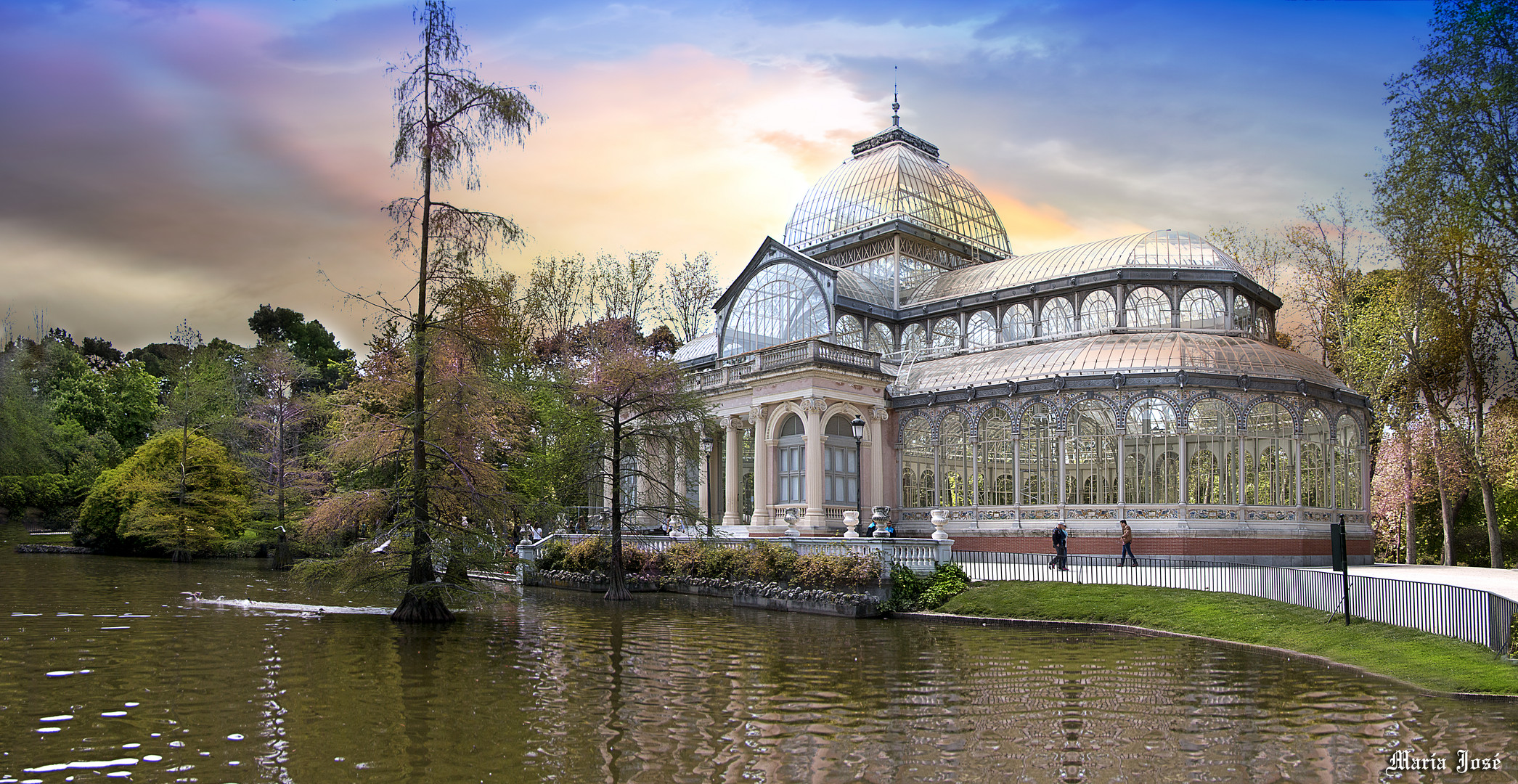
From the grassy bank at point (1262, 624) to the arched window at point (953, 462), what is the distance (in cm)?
1000

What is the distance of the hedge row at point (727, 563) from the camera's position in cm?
2353

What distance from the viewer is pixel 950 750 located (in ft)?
32.2

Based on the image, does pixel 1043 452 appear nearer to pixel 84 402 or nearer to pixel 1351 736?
pixel 1351 736

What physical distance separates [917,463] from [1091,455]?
608 centimetres

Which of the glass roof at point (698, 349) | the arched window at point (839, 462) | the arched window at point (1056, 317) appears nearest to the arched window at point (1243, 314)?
the arched window at point (1056, 317)

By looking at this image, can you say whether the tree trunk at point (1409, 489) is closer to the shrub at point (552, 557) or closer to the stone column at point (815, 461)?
the stone column at point (815, 461)

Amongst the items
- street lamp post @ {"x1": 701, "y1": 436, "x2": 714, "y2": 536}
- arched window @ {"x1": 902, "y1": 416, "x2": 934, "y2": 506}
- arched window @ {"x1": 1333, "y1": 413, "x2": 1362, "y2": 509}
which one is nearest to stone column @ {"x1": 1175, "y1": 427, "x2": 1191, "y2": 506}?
arched window @ {"x1": 1333, "y1": 413, "x2": 1362, "y2": 509}

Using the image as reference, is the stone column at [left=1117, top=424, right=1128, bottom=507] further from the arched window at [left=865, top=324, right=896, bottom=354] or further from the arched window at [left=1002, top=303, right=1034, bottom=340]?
the arched window at [left=865, top=324, right=896, bottom=354]

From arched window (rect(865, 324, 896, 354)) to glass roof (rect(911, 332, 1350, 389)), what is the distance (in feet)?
14.9

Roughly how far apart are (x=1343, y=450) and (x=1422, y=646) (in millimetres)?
19172

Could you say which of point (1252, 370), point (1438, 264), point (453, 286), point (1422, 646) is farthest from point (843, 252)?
point (1422, 646)

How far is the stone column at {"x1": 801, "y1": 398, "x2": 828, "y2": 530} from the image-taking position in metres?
32.6

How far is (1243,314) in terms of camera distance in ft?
112

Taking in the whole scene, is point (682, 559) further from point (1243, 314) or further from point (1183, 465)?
point (1243, 314)
